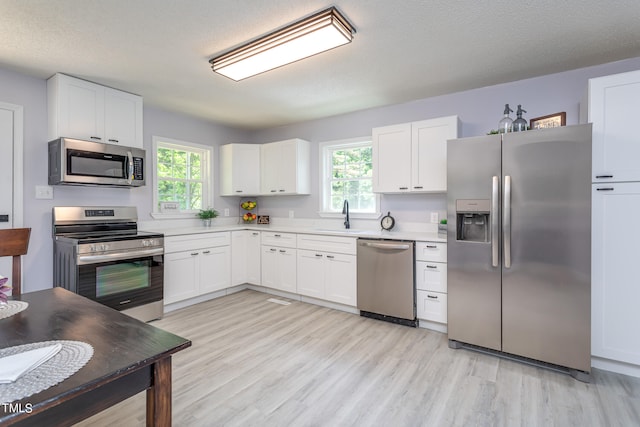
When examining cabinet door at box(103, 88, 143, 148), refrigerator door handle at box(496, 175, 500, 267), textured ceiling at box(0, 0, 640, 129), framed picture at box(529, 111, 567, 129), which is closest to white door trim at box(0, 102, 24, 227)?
textured ceiling at box(0, 0, 640, 129)

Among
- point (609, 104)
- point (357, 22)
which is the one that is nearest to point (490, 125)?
point (609, 104)

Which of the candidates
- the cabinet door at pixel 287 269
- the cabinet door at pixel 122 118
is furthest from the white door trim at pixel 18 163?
the cabinet door at pixel 287 269

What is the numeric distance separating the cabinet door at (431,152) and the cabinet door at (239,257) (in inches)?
93.9

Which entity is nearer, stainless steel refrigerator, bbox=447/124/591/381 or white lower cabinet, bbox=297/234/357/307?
stainless steel refrigerator, bbox=447/124/591/381

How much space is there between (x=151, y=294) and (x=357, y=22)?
3166mm

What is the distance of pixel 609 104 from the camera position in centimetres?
232

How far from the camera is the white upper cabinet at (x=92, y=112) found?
2977 millimetres

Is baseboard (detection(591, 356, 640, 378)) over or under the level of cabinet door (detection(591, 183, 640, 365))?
under

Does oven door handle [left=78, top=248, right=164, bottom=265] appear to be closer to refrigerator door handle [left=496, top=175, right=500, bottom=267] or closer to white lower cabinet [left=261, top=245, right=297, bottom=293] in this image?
A: white lower cabinet [left=261, top=245, right=297, bottom=293]

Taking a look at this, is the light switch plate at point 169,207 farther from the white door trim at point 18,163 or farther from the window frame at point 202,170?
the white door trim at point 18,163

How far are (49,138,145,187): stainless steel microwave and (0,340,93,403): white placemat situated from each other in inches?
103

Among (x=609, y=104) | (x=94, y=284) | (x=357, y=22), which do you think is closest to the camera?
(x=357, y=22)

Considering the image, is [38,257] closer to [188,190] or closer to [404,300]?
[188,190]

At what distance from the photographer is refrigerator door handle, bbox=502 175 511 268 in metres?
2.44
